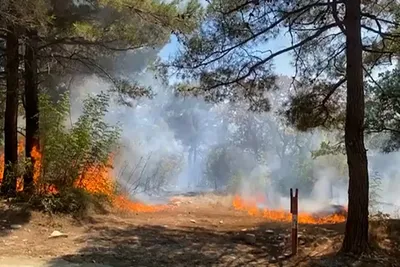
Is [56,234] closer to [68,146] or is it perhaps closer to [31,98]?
[68,146]

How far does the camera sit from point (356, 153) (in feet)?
20.6

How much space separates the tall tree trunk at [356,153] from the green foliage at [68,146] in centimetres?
482

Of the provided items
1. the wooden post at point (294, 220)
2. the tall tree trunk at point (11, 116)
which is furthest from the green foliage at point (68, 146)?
the wooden post at point (294, 220)

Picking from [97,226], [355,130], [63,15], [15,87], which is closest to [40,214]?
[97,226]

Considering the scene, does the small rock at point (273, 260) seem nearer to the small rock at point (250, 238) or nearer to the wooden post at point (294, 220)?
the wooden post at point (294, 220)

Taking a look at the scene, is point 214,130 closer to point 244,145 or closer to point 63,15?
point 244,145

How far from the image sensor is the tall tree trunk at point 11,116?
8906mm

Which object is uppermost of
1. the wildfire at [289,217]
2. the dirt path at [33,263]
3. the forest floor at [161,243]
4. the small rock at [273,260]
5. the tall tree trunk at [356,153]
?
the tall tree trunk at [356,153]

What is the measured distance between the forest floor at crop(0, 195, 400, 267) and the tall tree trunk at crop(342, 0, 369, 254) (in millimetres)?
311

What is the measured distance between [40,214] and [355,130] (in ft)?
17.4

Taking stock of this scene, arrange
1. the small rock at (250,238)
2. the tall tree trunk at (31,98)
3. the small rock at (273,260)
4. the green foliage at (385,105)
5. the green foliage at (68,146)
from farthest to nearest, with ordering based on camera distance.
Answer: the tall tree trunk at (31,98)
the green foliage at (68,146)
the green foliage at (385,105)
the small rock at (250,238)
the small rock at (273,260)

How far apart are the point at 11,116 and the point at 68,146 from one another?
1.78 meters

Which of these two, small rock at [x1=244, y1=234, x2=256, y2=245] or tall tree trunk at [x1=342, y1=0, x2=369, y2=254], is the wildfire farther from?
tall tree trunk at [x1=342, y1=0, x2=369, y2=254]

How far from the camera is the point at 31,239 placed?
6.55 metres
